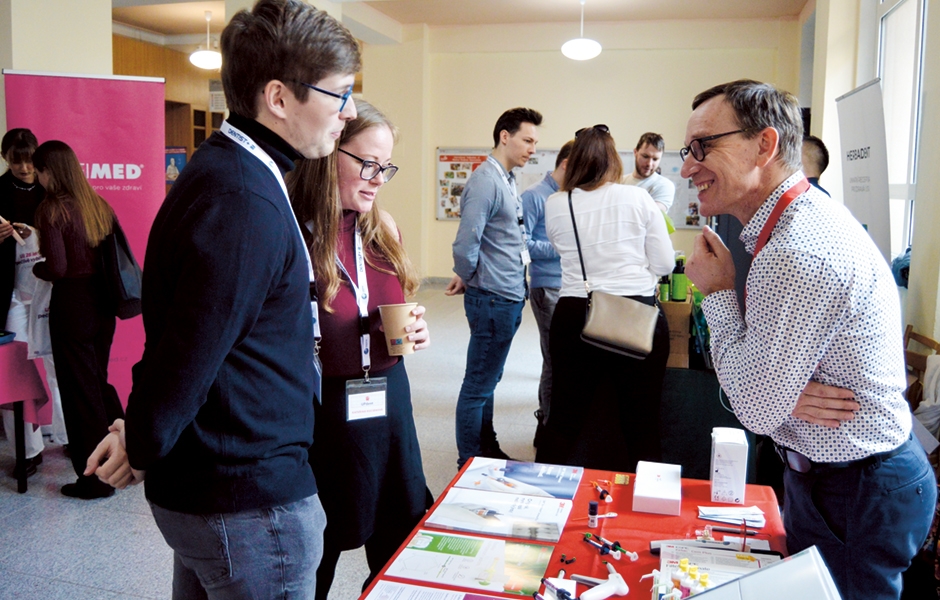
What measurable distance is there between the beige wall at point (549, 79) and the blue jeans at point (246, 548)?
8536 millimetres

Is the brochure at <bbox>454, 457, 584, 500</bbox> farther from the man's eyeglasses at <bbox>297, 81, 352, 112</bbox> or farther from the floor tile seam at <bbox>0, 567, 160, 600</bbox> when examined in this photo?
the floor tile seam at <bbox>0, 567, 160, 600</bbox>

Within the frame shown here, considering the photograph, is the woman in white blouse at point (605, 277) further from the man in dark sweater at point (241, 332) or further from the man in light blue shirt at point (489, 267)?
the man in dark sweater at point (241, 332)

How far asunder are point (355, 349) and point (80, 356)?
7.37 ft

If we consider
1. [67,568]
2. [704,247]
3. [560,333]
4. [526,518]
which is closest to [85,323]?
[67,568]

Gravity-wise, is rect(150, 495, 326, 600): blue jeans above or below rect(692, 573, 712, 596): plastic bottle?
above

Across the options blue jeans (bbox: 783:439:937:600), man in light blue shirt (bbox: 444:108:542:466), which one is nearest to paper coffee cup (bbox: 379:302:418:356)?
blue jeans (bbox: 783:439:937:600)

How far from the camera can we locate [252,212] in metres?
1.06

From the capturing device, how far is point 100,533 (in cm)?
301

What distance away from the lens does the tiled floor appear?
2602 millimetres

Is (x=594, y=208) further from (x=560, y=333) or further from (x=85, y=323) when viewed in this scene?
(x=85, y=323)

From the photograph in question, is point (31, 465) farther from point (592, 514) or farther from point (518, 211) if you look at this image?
point (592, 514)

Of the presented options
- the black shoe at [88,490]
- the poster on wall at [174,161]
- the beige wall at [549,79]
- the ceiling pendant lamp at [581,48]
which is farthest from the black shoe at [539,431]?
the poster on wall at [174,161]

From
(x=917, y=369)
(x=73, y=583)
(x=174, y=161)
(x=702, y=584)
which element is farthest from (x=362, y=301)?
(x=174, y=161)

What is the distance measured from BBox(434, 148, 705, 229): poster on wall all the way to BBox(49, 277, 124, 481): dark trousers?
22.5 feet
